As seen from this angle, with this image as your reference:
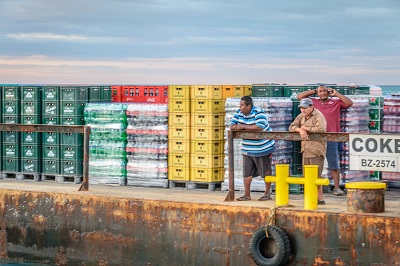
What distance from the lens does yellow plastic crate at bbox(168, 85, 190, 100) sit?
829 inches

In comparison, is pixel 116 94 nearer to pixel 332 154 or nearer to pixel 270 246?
pixel 332 154

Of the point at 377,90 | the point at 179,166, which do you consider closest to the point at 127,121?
the point at 179,166

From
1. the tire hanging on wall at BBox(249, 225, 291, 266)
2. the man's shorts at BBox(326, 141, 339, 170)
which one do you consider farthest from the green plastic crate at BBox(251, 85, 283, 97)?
the tire hanging on wall at BBox(249, 225, 291, 266)

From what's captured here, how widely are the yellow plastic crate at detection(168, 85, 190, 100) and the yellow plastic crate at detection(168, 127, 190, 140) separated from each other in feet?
2.25

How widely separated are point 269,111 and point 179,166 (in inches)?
96.0

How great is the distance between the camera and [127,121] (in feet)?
71.7

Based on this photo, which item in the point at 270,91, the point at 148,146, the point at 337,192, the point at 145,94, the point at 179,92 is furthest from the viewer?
the point at 145,94

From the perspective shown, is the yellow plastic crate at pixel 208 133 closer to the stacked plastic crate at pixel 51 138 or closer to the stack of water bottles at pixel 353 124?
the stack of water bottles at pixel 353 124

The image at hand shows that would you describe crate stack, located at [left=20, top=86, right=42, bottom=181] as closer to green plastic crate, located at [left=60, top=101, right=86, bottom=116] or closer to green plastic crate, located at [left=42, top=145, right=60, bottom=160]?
green plastic crate, located at [left=42, top=145, right=60, bottom=160]

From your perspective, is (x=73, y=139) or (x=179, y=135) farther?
(x=73, y=139)

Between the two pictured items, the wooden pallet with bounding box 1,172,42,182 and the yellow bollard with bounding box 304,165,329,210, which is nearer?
the yellow bollard with bounding box 304,165,329,210

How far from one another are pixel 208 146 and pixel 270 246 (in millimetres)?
5042

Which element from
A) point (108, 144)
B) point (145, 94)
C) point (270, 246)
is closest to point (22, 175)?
point (108, 144)

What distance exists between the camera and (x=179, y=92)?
21172 mm
